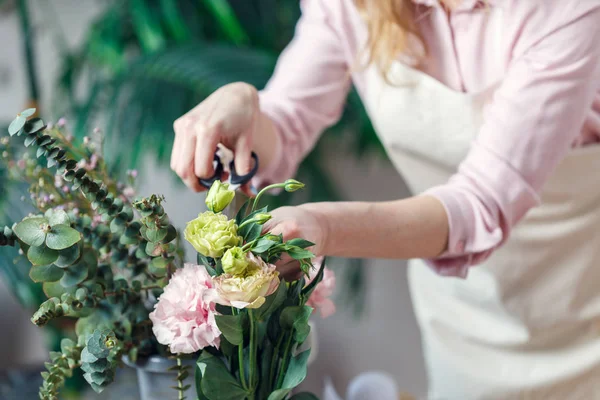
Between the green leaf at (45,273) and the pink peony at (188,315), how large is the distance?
101 millimetres

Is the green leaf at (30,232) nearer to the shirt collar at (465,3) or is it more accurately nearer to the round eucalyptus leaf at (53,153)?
the round eucalyptus leaf at (53,153)

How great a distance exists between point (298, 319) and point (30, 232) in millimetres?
220

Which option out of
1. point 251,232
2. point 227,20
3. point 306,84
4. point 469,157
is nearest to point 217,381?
point 251,232

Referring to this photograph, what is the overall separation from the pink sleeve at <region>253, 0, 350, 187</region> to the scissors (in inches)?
7.9

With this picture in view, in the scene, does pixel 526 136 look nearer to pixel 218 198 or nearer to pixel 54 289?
pixel 218 198

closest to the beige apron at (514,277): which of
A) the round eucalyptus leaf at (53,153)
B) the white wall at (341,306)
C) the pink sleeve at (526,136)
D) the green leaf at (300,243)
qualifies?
the pink sleeve at (526,136)

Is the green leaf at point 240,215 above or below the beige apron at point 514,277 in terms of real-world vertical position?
above

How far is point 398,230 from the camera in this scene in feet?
2.26

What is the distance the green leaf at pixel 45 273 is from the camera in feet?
1.78

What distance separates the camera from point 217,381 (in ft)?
1.74

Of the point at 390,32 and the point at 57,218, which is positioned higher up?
the point at 57,218

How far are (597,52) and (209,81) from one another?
80cm

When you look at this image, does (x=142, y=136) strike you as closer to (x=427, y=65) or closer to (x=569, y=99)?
(x=427, y=65)

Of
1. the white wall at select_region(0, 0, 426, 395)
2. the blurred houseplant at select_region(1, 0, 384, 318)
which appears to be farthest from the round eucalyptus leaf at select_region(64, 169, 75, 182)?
the white wall at select_region(0, 0, 426, 395)
